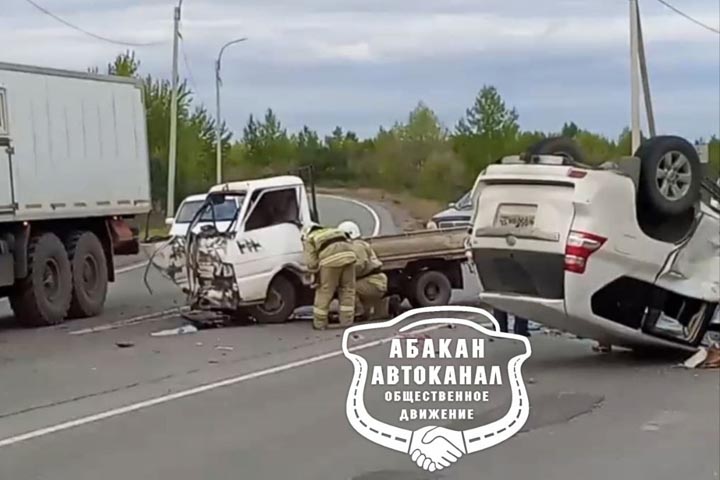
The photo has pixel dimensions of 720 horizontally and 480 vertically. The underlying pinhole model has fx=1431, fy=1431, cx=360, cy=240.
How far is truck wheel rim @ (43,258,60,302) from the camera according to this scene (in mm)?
18703

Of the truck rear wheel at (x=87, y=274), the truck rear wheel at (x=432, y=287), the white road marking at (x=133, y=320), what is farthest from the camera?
the truck rear wheel at (x=87, y=274)

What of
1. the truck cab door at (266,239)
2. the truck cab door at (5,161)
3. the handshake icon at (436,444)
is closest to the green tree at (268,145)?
the truck cab door at (266,239)

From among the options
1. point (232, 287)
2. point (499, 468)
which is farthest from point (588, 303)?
point (232, 287)

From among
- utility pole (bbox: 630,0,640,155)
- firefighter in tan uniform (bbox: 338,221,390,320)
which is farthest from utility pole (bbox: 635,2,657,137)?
firefighter in tan uniform (bbox: 338,221,390,320)

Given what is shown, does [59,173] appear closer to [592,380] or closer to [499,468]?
[592,380]

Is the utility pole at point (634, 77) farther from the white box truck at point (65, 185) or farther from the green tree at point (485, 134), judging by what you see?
the white box truck at point (65, 185)

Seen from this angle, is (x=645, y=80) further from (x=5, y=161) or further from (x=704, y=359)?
(x=5, y=161)

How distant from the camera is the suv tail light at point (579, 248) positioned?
12.2 m

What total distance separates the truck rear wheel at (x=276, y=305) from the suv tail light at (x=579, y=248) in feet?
19.2

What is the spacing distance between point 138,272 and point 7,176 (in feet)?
23.7

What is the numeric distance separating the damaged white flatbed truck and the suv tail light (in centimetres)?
458

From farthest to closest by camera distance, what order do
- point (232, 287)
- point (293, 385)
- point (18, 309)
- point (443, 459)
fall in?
point (18, 309) → point (232, 287) → point (293, 385) → point (443, 459)

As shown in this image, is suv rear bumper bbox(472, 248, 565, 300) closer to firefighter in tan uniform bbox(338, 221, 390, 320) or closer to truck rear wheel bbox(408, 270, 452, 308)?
firefighter in tan uniform bbox(338, 221, 390, 320)

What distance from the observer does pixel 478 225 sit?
492 inches
